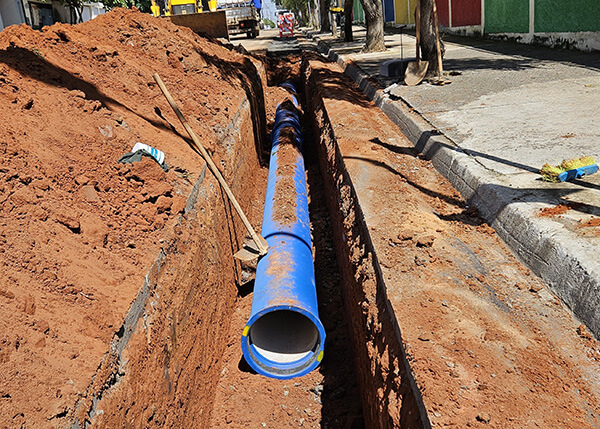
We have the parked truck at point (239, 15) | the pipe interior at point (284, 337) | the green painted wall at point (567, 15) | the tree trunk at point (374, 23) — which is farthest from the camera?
the parked truck at point (239, 15)

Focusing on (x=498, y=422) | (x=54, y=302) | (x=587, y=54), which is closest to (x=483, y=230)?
(x=498, y=422)

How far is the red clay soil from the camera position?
2.17m

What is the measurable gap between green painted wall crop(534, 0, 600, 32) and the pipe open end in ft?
28.6

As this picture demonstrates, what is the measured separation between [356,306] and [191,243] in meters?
1.34

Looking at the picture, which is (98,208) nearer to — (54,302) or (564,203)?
(54,302)

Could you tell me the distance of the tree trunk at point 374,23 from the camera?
1420 centimetres

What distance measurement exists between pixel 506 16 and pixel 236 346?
1257 centimetres

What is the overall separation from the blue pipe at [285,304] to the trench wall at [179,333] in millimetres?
368

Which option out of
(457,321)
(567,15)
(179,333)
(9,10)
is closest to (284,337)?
(179,333)

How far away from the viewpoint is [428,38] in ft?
30.3

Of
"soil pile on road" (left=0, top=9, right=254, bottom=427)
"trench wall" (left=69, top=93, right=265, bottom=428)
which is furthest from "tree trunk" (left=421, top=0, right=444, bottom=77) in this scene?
"trench wall" (left=69, top=93, right=265, bottom=428)

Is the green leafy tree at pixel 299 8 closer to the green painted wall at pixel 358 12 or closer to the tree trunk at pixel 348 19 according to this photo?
the green painted wall at pixel 358 12

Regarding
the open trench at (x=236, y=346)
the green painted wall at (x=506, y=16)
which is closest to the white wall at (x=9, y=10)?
the green painted wall at (x=506, y=16)

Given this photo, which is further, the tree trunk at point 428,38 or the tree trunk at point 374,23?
the tree trunk at point 374,23
